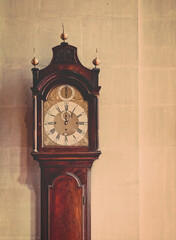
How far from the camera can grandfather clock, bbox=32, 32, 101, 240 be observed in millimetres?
1778

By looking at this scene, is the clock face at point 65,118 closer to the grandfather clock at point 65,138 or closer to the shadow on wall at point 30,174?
the grandfather clock at point 65,138

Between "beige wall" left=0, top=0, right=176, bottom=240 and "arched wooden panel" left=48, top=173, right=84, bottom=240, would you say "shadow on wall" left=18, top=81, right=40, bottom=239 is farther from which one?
"arched wooden panel" left=48, top=173, right=84, bottom=240

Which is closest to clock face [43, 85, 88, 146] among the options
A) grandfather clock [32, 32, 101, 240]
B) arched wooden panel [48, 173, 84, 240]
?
grandfather clock [32, 32, 101, 240]

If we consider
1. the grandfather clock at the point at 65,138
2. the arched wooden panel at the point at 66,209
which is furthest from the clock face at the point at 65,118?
the arched wooden panel at the point at 66,209

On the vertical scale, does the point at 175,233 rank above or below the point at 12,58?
below

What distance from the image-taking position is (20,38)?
2066 mm

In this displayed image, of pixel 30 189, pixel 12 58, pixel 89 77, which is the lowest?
pixel 30 189

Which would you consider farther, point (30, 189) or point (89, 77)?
point (30, 189)

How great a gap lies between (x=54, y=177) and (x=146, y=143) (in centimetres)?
83

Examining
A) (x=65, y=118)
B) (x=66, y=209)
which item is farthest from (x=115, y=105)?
(x=66, y=209)

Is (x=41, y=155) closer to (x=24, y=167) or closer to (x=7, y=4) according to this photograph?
(x=24, y=167)

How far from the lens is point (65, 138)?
1.79m

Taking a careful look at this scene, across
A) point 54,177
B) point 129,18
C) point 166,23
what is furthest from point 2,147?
point 166,23

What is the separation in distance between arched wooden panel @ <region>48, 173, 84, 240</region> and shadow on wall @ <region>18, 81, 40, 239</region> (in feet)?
0.92
